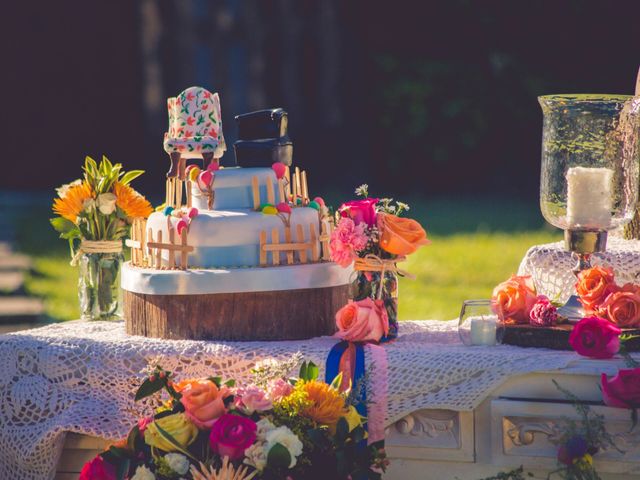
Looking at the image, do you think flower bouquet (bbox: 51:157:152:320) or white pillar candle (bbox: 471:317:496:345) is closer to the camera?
white pillar candle (bbox: 471:317:496:345)

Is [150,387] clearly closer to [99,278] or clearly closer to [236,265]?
[236,265]

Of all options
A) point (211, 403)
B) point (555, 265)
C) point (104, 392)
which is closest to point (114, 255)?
point (104, 392)

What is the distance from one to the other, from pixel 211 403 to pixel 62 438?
56cm

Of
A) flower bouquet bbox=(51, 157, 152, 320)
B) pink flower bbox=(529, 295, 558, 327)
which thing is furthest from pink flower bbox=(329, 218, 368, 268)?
flower bouquet bbox=(51, 157, 152, 320)

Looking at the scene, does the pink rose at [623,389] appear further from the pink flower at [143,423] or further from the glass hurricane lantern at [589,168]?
the pink flower at [143,423]

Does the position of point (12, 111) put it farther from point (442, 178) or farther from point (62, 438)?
point (62, 438)

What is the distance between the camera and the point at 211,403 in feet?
7.82

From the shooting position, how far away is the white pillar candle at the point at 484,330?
2.71m

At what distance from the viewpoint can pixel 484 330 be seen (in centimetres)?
272

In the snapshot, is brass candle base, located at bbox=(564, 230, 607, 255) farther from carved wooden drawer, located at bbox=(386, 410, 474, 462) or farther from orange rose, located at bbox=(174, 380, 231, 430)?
orange rose, located at bbox=(174, 380, 231, 430)

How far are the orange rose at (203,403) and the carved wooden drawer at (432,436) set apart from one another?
1.50ft

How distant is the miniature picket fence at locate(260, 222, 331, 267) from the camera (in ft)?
9.20

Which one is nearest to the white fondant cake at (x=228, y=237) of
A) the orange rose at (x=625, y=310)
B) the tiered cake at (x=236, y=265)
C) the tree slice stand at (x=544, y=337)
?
the tiered cake at (x=236, y=265)

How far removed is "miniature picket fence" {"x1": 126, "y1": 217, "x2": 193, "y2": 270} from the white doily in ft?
3.20
